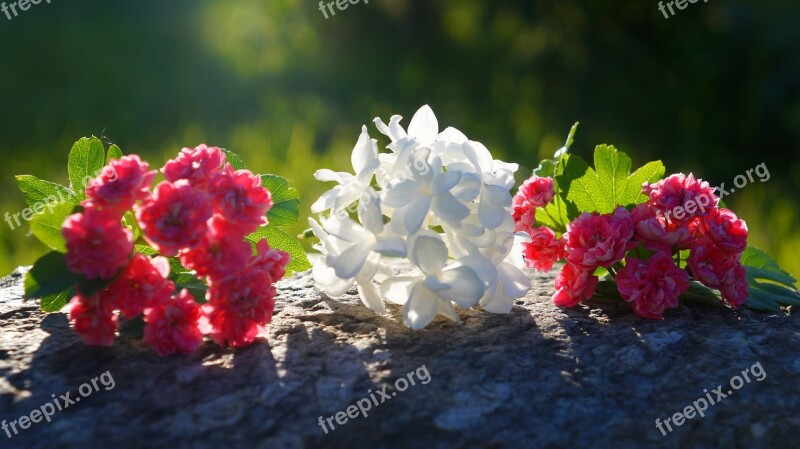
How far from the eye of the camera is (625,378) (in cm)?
173

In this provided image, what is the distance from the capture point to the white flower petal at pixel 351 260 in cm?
183

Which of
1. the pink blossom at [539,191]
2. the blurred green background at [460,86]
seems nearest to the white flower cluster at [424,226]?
the pink blossom at [539,191]

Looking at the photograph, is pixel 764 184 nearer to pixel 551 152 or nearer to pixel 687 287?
pixel 551 152

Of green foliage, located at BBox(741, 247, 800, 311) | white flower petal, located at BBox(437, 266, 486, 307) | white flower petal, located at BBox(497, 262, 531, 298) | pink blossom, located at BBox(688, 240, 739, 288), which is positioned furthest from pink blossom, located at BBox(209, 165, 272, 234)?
green foliage, located at BBox(741, 247, 800, 311)

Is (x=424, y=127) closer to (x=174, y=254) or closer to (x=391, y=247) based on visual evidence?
(x=391, y=247)

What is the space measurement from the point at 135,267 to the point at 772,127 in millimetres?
4046

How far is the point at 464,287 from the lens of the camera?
1.83 meters

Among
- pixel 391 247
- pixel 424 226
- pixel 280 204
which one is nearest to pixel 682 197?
pixel 424 226

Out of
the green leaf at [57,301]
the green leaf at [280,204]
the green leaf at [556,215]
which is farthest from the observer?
the green leaf at [556,215]

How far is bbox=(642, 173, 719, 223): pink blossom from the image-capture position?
201 centimetres

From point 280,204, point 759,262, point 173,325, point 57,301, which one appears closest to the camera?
point 173,325

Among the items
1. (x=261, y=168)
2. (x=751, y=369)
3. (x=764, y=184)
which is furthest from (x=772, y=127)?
(x=751, y=369)

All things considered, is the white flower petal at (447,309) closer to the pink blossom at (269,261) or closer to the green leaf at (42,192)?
the pink blossom at (269,261)

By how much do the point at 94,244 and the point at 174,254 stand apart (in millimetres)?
172
